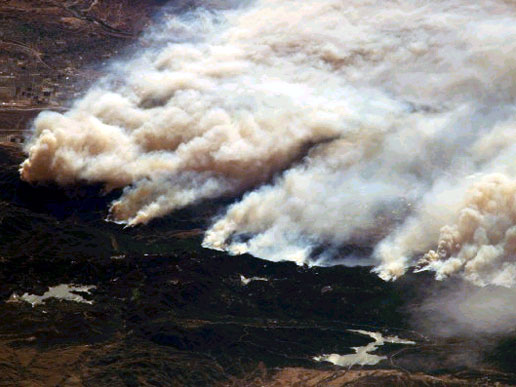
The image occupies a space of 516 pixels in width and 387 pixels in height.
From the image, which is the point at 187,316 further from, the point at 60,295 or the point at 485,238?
the point at 485,238

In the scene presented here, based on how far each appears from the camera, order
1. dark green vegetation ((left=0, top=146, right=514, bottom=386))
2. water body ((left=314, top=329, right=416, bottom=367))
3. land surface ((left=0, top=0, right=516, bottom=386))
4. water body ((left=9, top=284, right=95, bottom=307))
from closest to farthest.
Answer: land surface ((left=0, top=0, right=516, bottom=386)), water body ((left=314, top=329, right=416, bottom=367)), dark green vegetation ((left=0, top=146, right=514, bottom=386)), water body ((left=9, top=284, right=95, bottom=307))

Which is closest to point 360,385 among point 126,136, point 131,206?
point 131,206

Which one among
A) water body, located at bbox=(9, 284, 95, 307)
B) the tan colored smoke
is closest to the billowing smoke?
the tan colored smoke

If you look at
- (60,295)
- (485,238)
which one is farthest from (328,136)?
(60,295)

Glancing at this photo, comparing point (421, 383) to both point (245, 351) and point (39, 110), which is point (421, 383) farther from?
point (39, 110)

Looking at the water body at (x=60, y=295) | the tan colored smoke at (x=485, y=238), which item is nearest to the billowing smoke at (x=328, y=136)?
the tan colored smoke at (x=485, y=238)

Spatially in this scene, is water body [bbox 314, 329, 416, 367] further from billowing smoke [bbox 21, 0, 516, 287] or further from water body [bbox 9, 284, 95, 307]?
water body [bbox 9, 284, 95, 307]

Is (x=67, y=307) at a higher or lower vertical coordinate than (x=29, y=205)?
lower
